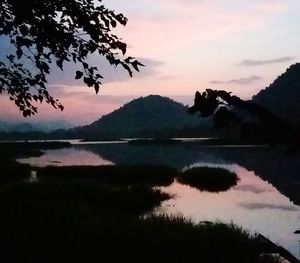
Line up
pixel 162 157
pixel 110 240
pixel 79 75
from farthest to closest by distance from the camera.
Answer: pixel 162 157 → pixel 110 240 → pixel 79 75

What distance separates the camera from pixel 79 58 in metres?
7.80

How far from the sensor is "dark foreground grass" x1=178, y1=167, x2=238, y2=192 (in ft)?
134

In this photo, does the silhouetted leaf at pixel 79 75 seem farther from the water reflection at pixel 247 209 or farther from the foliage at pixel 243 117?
the water reflection at pixel 247 209

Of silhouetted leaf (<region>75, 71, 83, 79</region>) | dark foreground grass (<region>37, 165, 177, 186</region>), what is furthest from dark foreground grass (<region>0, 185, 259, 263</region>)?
dark foreground grass (<region>37, 165, 177, 186</region>)

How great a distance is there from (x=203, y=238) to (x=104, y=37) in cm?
957

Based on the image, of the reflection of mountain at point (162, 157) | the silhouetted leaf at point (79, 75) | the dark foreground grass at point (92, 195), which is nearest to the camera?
the silhouetted leaf at point (79, 75)

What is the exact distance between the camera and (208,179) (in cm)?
4303

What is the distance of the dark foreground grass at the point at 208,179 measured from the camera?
40.9m

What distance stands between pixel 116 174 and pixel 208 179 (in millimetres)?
8465

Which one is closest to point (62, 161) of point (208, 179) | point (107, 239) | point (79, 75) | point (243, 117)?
point (208, 179)

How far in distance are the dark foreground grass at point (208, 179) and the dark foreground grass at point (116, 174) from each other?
1578 millimetres

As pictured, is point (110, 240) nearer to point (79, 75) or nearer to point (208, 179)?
point (79, 75)

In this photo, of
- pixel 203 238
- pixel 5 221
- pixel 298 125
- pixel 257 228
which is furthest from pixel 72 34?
pixel 257 228

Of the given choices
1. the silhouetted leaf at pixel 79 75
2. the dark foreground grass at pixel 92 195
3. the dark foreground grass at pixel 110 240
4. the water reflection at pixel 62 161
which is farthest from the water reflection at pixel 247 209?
the water reflection at pixel 62 161
